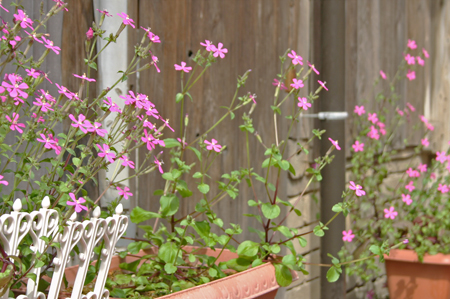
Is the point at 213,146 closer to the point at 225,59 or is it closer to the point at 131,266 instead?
the point at 131,266

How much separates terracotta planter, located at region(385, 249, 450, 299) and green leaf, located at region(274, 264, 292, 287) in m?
1.70

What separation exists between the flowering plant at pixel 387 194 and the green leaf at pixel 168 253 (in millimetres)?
1730

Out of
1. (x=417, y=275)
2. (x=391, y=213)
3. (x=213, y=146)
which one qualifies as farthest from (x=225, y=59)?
(x=417, y=275)

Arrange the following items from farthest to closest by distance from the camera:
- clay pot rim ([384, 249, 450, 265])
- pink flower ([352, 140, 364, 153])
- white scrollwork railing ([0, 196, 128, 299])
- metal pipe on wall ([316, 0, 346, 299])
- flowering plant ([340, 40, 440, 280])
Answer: pink flower ([352, 140, 364, 153])
flowering plant ([340, 40, 440, 280])
clay pot rim ([384, 249, 450, 265])
metal pipe on wall ([316, 0, 346, 299])
white scrollwork railing ([0, 196, 128, 299])

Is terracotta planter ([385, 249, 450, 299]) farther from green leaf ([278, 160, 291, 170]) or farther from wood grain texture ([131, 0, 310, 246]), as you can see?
green leaf ([278, 160, 291, 170])

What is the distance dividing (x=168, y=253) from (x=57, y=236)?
504 mm

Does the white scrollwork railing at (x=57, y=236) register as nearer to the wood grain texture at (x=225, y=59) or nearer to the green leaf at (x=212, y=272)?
the green leaf at (x=212, y=272)

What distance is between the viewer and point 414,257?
9.79ft

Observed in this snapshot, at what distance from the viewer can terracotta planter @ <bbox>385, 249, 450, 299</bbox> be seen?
294 cm

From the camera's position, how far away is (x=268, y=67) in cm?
263

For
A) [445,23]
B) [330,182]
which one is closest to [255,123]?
[330,182]

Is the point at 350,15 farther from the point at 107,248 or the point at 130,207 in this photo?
the point at 107,248

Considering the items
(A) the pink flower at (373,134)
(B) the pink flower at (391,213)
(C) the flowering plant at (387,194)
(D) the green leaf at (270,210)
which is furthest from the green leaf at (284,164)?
(A) the pink flower at (373,134)

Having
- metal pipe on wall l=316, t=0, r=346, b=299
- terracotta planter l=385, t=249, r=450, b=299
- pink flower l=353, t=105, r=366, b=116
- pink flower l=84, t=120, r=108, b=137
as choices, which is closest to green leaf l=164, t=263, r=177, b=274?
pink flower l=84, t=120, r=108, b=137
